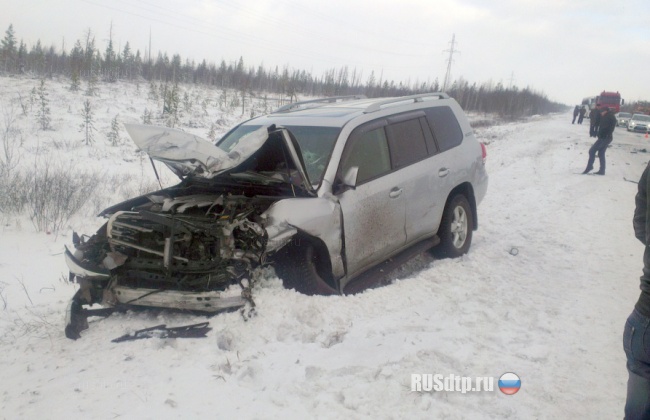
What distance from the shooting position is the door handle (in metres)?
4.54

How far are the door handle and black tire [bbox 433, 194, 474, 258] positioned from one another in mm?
1059

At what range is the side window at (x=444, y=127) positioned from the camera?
556 cm

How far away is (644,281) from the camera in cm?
183

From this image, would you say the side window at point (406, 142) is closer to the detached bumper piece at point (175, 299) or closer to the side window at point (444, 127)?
the side window at point (444, 127)

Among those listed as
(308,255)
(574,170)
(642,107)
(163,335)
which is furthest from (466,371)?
(642,107)

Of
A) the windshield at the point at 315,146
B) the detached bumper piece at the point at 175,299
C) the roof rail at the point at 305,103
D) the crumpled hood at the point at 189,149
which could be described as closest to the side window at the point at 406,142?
the windshield at the point at 315,146

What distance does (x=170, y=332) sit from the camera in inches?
127

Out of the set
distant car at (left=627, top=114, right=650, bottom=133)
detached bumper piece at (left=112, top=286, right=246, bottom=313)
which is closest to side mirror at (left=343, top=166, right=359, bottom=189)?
detached bumper piece at (left=112, top=286, right=246, bottom=313)

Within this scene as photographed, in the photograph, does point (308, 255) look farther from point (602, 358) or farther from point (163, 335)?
point (602, 358)

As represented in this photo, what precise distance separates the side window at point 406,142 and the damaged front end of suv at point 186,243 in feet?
4.11

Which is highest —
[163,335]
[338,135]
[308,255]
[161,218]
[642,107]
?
[642,107]

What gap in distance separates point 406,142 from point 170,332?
316 centimetres

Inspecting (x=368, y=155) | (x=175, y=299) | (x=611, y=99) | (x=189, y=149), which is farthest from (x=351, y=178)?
(x=611, y=99)

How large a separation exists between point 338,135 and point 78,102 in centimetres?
2307
